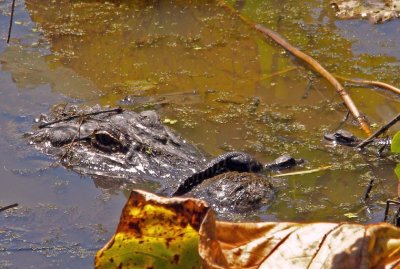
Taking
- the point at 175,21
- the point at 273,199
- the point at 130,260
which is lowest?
the point at 175,21

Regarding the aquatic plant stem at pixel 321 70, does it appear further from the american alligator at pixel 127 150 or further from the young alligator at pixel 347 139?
the american alligator at pixel 127 150

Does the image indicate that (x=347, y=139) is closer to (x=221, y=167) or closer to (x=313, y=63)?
(x=221, y=167)

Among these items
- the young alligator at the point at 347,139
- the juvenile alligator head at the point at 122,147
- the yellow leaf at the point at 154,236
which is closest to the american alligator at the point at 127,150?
the juvenile alligator head at the point at 122,147

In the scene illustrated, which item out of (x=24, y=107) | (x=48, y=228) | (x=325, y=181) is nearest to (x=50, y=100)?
(x=24, y=107)

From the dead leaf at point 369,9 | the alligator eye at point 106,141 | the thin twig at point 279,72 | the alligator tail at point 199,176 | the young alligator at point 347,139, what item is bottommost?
the thin twig at point 279,72

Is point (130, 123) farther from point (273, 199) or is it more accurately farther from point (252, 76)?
point (252, 76)

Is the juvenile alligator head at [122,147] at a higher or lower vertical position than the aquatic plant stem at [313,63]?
higher

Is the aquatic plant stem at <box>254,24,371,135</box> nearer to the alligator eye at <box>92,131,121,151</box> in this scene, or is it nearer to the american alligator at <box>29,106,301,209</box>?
the american alligator at <box>29,106,301,209</box>
